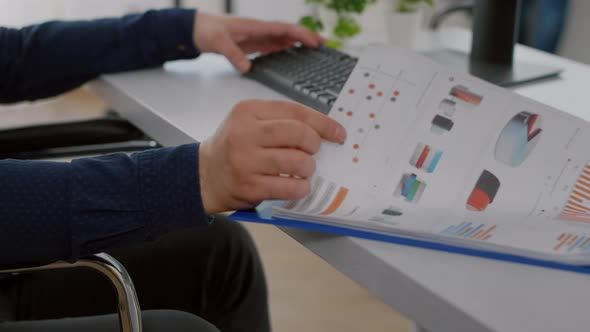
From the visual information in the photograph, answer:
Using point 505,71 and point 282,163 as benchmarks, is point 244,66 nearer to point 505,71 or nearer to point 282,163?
point 505,71

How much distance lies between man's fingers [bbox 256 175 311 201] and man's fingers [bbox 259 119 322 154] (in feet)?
0.10

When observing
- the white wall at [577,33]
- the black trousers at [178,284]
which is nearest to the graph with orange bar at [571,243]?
the black trousers at [178,284]

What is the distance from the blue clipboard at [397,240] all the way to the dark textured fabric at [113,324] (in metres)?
0.18

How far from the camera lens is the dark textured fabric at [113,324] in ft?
2.54

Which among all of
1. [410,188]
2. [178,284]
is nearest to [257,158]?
[410,188]

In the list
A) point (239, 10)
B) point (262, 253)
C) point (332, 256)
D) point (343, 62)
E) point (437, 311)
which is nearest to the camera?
point (437, 311)

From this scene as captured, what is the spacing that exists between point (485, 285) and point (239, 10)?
3.12m

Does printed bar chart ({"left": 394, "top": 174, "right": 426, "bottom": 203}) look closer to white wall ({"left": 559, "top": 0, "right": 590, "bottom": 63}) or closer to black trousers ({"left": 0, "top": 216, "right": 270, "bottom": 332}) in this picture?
black trousers ({"left": 0, "top": 216, "right": 270, "bottom": 332})

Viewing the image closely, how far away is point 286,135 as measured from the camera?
0.67 m

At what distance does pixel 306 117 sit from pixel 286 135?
0.12ft

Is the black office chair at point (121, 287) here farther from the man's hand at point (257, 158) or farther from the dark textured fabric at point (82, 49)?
the dark textured fabric at point (82, 49)

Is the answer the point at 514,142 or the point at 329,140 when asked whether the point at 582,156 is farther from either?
the point at 329,140

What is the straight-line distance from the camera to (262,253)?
2141 millimetres

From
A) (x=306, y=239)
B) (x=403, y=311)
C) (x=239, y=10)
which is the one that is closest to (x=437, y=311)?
(x=403, y=311)
